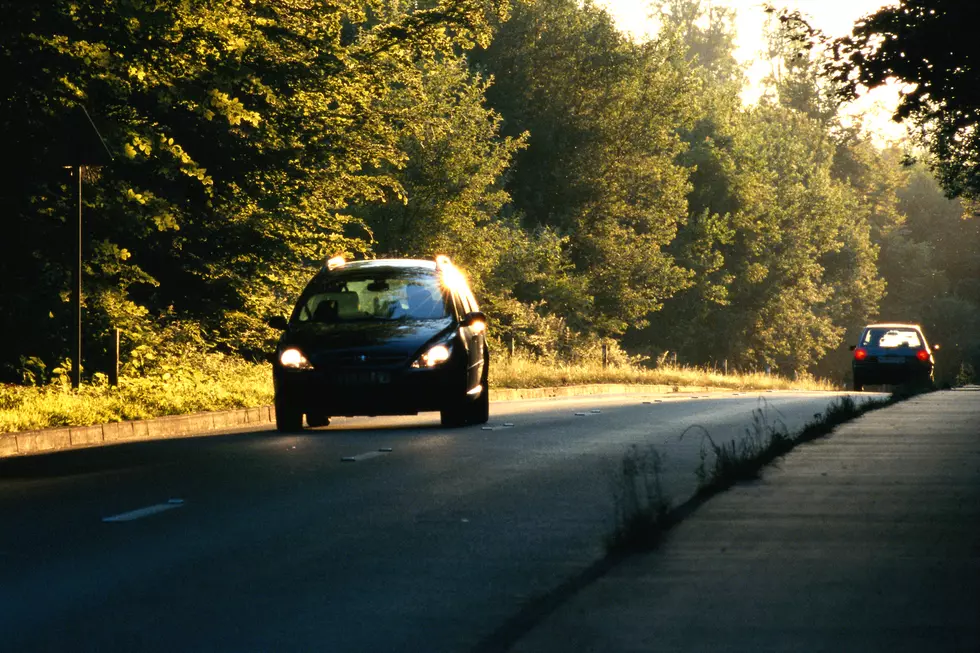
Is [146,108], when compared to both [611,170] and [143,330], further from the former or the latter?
[611,170]

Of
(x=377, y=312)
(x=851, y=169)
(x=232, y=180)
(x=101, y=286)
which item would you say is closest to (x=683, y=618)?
(x=377, y=312)

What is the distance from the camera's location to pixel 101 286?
2334 cm

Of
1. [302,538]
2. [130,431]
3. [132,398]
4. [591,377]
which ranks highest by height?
[591,377]

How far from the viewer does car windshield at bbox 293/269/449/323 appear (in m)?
18.8

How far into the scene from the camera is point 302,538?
934 cm

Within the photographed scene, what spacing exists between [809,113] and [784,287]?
37.1 meters

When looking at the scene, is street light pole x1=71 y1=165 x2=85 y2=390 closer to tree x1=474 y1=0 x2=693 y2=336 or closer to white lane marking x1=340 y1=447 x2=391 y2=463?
white lane marking x1=340 y1=447 x2=391 y2=463

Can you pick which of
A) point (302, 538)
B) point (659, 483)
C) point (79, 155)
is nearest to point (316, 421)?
point (79, 155)

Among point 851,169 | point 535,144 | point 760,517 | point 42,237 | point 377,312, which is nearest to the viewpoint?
point 760,517

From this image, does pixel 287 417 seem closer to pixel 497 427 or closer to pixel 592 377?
pixel 497 427

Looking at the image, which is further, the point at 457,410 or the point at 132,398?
the point at 132,398

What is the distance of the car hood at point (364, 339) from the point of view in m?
17.7

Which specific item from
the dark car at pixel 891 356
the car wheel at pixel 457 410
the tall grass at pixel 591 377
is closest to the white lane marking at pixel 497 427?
the car wheel at pixel 457 410

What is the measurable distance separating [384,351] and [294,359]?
1005 mm
